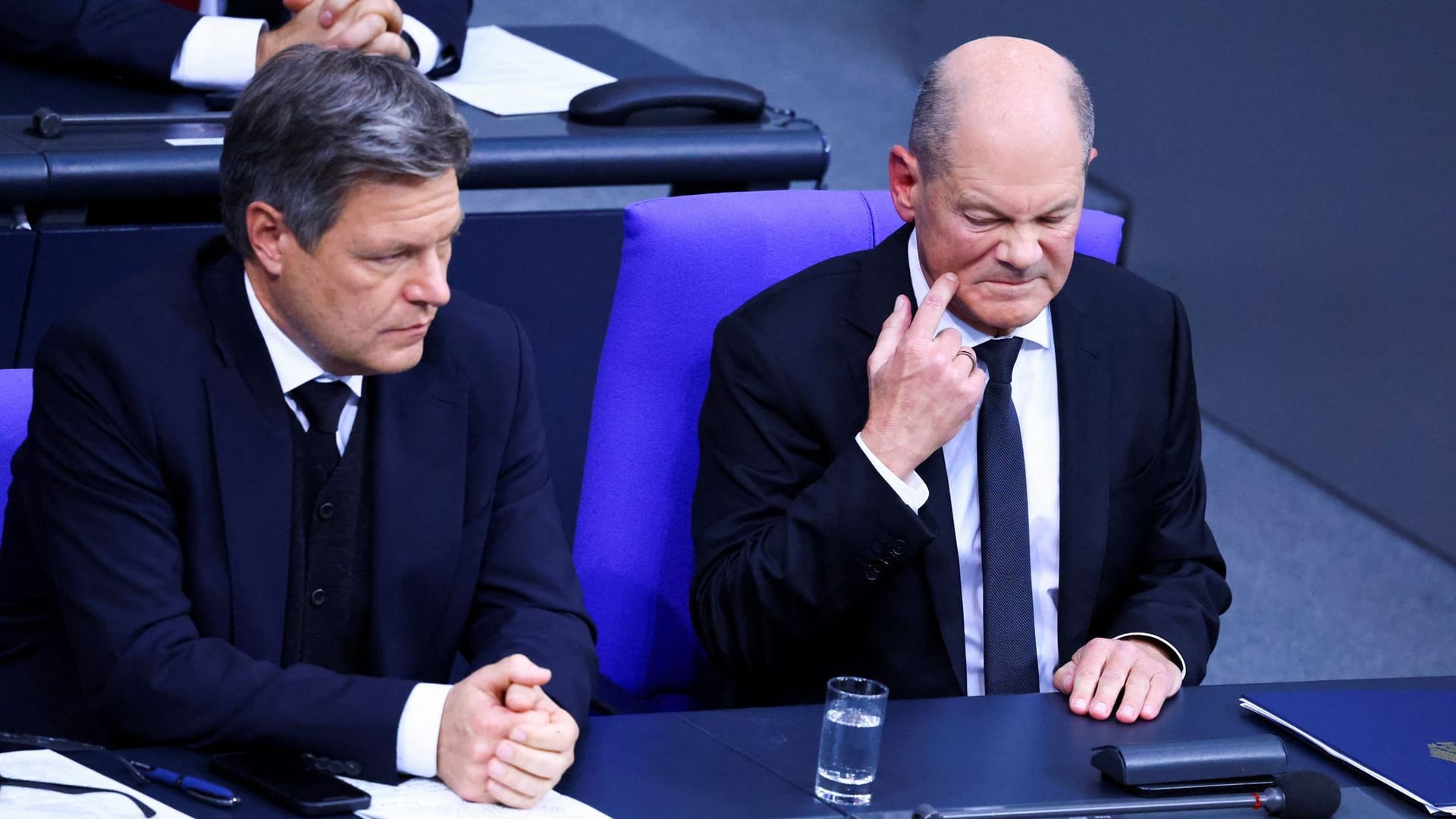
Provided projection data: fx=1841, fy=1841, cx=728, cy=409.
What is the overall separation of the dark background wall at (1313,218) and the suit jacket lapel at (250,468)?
9.07ft

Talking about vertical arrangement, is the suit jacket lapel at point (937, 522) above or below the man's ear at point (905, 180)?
below

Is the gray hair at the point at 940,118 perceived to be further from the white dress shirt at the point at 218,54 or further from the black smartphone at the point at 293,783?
the white dress shirt at the point at 218,54

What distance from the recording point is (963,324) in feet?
6.61

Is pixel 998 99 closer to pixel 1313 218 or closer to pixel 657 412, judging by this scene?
pixel 657 412

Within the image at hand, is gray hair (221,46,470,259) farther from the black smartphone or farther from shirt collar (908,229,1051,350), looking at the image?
shirt collar (908,229,1051,350)

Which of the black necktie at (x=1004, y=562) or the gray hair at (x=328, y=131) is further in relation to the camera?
the black necktie at (x=1004, y=562)

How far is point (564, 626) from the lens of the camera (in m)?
1.80

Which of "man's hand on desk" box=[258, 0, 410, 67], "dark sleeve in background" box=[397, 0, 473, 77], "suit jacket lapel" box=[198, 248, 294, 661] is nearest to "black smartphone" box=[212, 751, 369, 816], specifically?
"suit jacket lapel" box=[198, 248, 294, 661]

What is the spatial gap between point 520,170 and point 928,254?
2.82 ft

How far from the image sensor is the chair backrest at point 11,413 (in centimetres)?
177

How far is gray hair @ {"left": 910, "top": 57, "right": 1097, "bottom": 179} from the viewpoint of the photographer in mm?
1928

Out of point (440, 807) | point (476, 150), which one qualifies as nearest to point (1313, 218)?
point (476, 150)

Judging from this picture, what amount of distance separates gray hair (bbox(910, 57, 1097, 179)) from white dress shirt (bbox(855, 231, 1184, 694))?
0.40 ft

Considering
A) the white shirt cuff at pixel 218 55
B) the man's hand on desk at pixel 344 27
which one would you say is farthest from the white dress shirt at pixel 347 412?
the white shirt cuff at pixel 218 55
